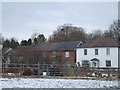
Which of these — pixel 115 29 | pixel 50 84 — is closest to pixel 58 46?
pixel 115 29

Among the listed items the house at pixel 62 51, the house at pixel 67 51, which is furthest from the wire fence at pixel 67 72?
the house at pixel 67 51

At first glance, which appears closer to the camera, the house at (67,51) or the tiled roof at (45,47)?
the house at (67,51)

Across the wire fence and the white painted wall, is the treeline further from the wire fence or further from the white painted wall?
the wire fence

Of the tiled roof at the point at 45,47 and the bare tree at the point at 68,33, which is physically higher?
the bare tree at the point at 68,33

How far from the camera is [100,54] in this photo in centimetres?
4684

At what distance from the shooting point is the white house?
45719 millimetres

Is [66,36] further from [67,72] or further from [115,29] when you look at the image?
[67,72]

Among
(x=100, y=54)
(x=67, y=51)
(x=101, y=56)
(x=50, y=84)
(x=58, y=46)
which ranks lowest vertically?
(x=50, y=84)

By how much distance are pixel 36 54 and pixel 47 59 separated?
2.55 metres

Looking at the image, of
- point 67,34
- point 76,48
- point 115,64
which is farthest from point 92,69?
point 67,34

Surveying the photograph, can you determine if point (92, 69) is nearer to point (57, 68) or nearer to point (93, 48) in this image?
point (57, 68)

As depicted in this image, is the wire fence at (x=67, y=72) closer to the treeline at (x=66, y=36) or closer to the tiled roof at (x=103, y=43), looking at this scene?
the tiled roof at (x=103, y=43)

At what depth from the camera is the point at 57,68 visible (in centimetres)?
2739

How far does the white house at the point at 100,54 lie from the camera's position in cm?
4572
